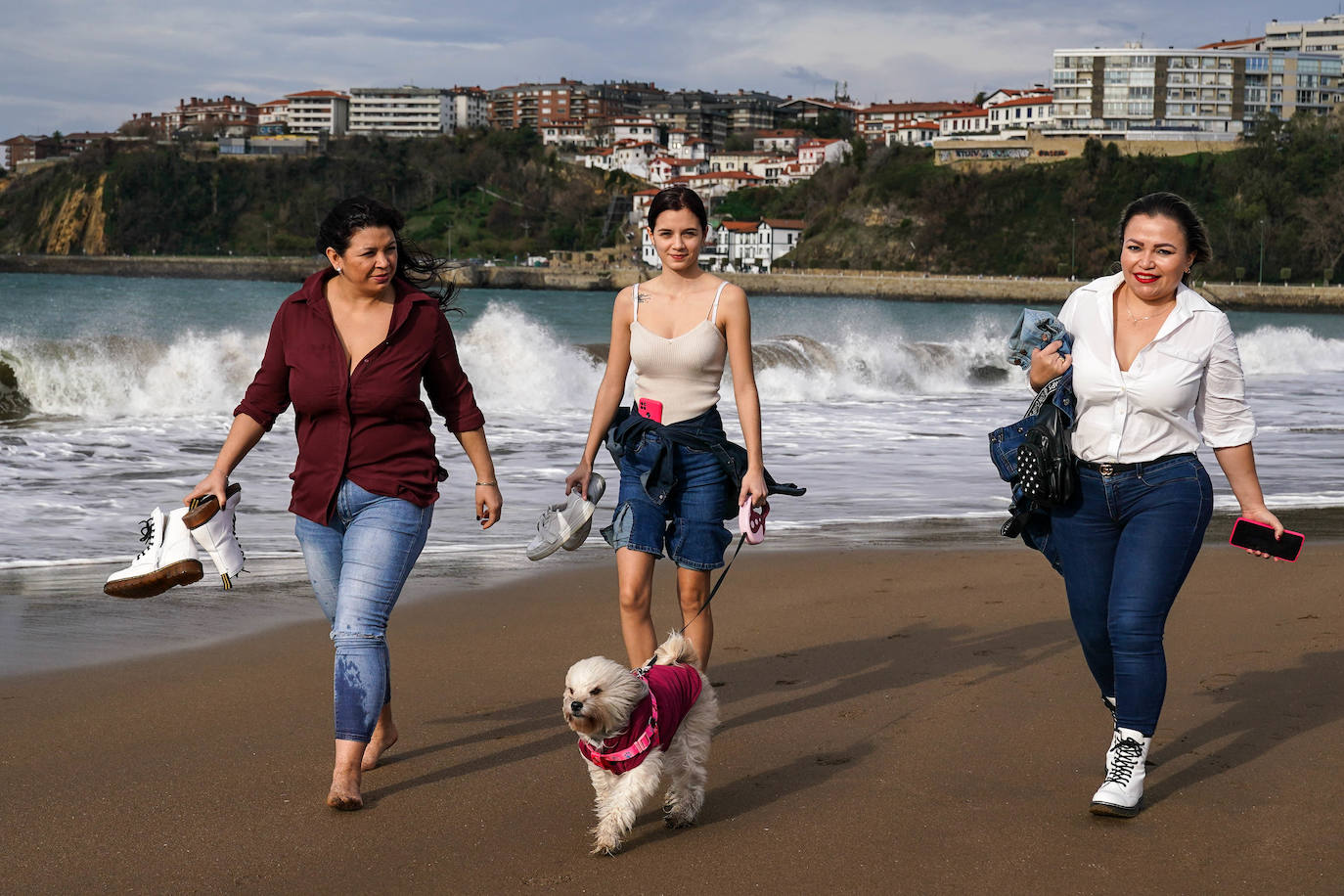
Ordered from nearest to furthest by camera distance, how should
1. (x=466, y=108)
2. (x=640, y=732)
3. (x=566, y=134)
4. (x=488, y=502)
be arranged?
(x=640, y=732)
(x=488, y=502)
(x=566, y=134)
(x=466, y=108)

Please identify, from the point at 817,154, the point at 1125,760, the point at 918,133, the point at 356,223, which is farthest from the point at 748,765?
the point at 817,154

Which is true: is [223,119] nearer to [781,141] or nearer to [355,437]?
[781,141]

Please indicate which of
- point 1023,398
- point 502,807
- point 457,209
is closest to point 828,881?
point 502,807

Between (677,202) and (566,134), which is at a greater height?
(566,134)

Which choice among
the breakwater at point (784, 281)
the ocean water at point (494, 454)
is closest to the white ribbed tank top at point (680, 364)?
the ocean water at point (494, 454)

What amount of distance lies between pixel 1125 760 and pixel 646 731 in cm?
130

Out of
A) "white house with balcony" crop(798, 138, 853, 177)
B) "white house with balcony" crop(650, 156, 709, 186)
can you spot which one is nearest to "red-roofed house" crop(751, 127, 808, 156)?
"white house with balcony" crop(650, 156, 709, 186)

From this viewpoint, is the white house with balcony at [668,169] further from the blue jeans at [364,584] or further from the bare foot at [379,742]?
the blue jeans at [364,584]

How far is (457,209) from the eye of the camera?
149000mm

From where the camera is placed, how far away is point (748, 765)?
3906 mm

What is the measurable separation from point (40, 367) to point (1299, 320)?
70.9m

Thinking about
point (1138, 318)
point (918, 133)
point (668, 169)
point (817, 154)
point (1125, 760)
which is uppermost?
point (918, 133)

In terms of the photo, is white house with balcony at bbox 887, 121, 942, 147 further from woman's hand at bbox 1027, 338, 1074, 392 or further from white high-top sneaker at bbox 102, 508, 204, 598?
white high-top sneaker at bbox 102, 508, 204, 598

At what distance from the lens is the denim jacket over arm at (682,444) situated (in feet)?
12.8
